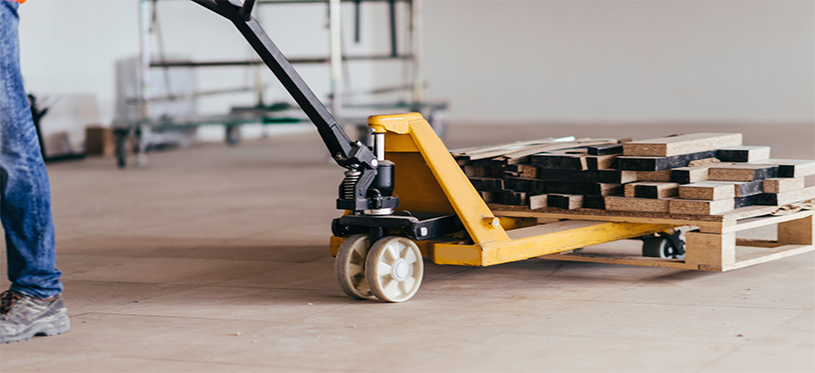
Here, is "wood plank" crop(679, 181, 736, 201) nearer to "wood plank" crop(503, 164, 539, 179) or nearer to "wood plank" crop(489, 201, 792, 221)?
"wood plank" crop(489, 201, 792, 221)

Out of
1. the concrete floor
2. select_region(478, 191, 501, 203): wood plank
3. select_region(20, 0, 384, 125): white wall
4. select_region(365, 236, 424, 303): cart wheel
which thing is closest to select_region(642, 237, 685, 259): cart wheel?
the concrete floor

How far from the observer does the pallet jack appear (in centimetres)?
367

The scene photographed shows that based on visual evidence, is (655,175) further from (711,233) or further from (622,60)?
(622,60)

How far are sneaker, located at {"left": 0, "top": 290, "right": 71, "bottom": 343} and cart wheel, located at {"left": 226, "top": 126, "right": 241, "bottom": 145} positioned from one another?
11.9 meters

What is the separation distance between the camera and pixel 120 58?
47.1ft

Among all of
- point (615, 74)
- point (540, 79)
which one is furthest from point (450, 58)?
point (615, 74)

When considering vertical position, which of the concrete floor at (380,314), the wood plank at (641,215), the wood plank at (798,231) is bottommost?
the concrete floor at (380,314)

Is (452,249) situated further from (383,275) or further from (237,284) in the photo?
(237,284)

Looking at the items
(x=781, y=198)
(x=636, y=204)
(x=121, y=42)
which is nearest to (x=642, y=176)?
(x=636, y=204)

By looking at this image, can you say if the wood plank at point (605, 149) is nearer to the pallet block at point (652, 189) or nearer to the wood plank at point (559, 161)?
the wood plank at point (559, 161)

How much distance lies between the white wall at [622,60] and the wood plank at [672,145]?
50.9ft

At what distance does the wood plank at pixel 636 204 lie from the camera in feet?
13.2

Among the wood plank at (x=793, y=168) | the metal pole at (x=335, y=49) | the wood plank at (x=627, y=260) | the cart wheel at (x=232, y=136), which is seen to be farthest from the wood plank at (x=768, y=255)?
the cart wheel at (x=232, y=136)

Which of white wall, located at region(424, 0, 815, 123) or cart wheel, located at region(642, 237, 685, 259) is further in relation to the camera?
white wall, located at region(424, 0, 815, 123)
